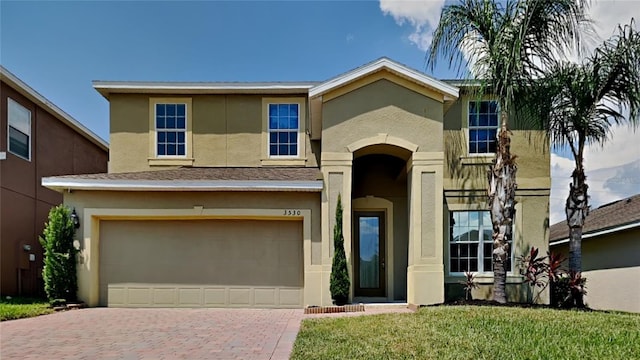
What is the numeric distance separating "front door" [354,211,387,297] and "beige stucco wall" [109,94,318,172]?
2.57m

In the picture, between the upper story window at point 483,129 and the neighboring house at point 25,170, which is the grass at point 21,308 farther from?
the upper story window at point 483,129

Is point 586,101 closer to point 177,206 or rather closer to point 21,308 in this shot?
point 177,206

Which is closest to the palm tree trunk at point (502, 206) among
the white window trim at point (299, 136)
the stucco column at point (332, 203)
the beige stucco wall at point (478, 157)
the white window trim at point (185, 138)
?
the beige stucco wall at point (478, 157)

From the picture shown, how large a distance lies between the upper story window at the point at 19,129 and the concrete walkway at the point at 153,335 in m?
6.96

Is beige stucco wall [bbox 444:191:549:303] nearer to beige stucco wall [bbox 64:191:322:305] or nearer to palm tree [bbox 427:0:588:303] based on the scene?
palm tree [bbox 427:0:588:303]

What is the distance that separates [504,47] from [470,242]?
18.5ft

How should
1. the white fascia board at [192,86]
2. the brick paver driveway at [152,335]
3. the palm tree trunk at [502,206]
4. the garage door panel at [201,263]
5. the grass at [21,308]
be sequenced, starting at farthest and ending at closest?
the white fascia board at [192,86]
the garage door panel at [201,263]
the palm tree trunk at [502,206]
the grass at [21,308]
the brick paver driveway at [152,335]

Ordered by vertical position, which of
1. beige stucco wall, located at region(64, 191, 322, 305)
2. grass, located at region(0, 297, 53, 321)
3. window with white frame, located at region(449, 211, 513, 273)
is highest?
beige stucco wall, located at region(64, 191, 322, 305)

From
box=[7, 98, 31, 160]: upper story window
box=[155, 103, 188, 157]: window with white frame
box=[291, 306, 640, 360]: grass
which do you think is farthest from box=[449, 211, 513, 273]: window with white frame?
box=[7, 98, 31, 160]: upper story window

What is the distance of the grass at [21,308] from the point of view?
34.5ft

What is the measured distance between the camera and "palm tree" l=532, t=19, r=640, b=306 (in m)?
11.4

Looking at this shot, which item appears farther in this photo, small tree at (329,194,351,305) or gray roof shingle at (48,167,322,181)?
gray roof shingle at (48,167,322,181)

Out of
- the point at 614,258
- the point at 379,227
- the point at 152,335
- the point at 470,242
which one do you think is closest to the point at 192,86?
the point at 379,227

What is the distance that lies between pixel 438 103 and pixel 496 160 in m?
2.10
